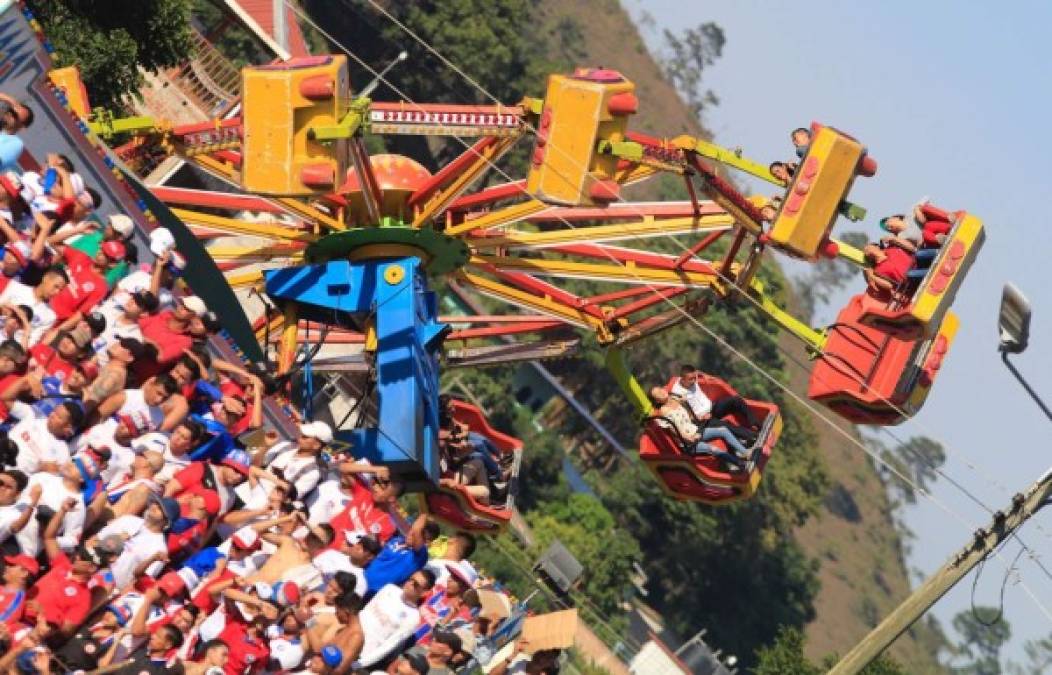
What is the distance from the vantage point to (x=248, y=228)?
2012 cm

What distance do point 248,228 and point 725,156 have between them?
4.41 m

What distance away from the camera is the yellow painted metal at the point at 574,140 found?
701 inches

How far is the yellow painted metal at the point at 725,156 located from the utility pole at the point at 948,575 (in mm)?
5310

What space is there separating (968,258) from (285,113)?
20.1ft

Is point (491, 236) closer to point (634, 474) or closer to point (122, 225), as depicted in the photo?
point (122, 225)

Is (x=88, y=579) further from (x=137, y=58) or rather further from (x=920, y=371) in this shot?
(x=137, y=58)

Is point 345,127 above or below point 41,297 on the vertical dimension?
above

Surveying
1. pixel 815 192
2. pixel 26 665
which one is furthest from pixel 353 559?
pixel 815 192

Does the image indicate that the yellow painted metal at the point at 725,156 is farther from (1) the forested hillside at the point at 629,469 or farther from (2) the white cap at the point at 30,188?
(1) the forested hillside at the point at 629,469

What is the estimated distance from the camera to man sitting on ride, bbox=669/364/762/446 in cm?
2125

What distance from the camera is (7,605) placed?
42.0 ft

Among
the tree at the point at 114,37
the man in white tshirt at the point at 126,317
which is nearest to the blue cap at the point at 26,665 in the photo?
the man in white tshirt at the point at 126,317

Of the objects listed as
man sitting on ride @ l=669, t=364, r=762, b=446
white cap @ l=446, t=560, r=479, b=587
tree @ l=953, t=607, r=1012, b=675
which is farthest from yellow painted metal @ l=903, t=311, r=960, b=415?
tree @ l=953, t=607, r=1012, b=675

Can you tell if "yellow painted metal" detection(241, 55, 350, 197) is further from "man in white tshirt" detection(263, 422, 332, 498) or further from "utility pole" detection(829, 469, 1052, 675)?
"utility pole" detection(829, 469, 1052, 675)
